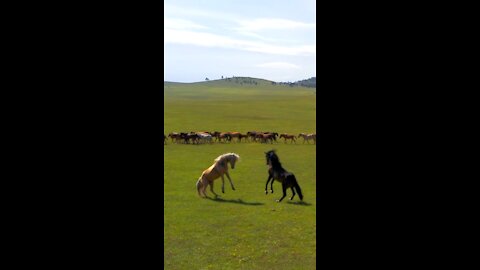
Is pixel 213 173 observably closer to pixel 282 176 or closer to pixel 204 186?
pixel 204 186

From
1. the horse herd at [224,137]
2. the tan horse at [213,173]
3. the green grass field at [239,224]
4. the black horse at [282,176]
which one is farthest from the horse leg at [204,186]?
the horse herd at [224,137]

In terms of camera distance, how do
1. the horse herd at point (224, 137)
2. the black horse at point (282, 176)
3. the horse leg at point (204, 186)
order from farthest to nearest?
the horse herd at point (224, 137), the horse leg at point (204, 186), the black horse at point (282, 176)

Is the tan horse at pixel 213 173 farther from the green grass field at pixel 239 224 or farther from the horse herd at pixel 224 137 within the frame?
the horse herd at pixel 224 137

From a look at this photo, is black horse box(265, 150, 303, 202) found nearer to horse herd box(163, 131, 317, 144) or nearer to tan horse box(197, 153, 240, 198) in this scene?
→ tan horse box(197, 153, 240, 198)

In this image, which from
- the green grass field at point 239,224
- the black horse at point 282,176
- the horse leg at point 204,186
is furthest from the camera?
the horse leg at point 204,186

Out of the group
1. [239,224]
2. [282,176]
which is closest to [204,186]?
[282,176]

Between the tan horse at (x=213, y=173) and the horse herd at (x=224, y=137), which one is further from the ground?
the horse herd at (x=224, y=137)

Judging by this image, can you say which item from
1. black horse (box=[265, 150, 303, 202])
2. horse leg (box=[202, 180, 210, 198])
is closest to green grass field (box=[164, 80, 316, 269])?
horse leg (box=[202, 180, 210, 198])

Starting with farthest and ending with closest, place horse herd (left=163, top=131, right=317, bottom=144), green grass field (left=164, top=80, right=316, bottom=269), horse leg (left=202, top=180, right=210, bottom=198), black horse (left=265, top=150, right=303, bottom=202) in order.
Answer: horse herd (left=163, top=131, right=317, bottom=144)
horse leg (left=202, top=180, right=210, bottom=198)
black horse (left=265, top=150, right=303, bottom=202)
green grass field (left=164, top=80, right=316, bottom=269)

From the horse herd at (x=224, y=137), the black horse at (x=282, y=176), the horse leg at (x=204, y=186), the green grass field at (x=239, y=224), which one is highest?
the horse herd at (x=224, y=137)
